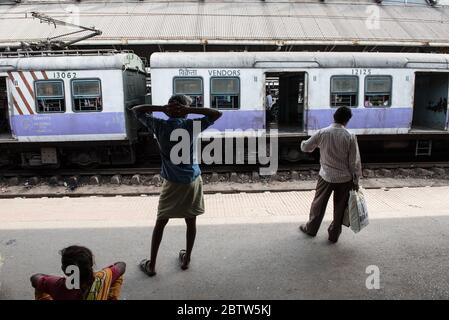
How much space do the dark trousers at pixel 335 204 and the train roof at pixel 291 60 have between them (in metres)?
5.97

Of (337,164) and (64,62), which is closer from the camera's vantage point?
(337,164)

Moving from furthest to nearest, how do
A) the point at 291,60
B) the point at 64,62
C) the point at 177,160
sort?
the point at 291,60 < the point at 64,62 < the point at 177,160

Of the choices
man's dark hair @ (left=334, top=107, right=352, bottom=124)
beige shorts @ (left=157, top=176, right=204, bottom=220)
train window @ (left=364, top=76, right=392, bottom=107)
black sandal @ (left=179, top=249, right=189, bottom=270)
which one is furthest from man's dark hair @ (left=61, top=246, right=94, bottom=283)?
train window @ (left=364, top=76, right=392, bottom=107)

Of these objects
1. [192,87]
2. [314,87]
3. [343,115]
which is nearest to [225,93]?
[192,87]

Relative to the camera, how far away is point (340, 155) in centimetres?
468

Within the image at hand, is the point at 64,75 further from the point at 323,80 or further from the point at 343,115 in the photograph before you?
the point at 343,115

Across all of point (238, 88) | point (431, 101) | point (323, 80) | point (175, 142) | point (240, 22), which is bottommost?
point (175, 142)

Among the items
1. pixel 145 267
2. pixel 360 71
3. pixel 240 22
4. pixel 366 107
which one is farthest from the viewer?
pixel 240 22

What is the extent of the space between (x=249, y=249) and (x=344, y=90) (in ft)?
23.5

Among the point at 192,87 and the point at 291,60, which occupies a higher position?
the point at 291,60

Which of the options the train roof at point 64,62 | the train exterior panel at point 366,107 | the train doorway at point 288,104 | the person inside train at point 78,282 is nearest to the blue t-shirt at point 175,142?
the person inside train at point 78,282

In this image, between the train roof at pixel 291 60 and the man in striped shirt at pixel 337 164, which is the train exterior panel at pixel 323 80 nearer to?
the train roof at pixel 291 60

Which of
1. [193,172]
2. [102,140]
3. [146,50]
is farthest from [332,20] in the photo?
[193,172]
